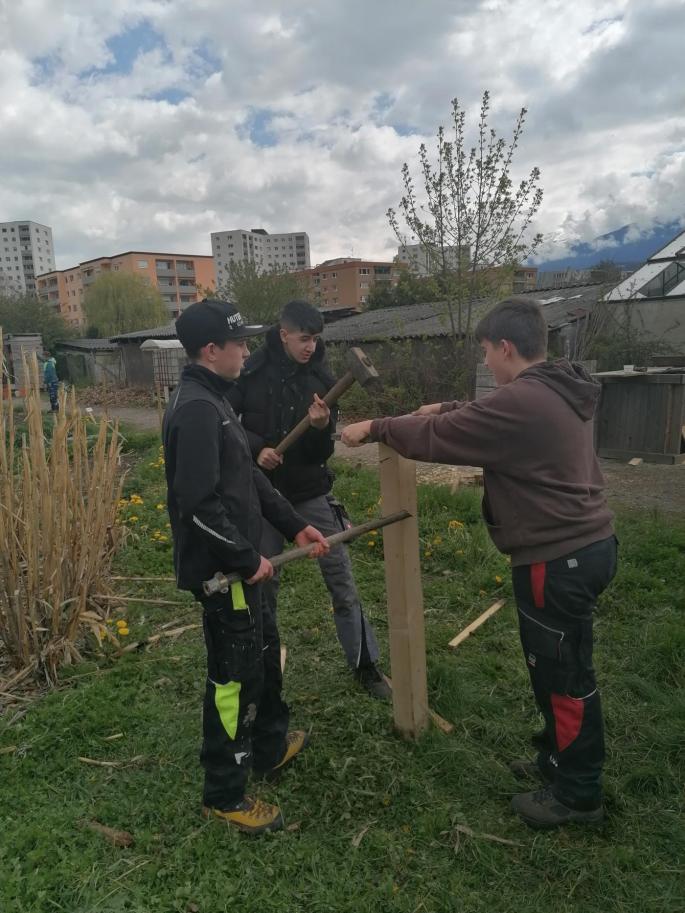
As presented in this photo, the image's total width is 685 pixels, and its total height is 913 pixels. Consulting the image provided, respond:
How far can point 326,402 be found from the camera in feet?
9.48

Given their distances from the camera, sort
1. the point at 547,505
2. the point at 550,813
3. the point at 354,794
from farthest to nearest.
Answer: the point at 354,794, the point at 550,813, the point at 547,505

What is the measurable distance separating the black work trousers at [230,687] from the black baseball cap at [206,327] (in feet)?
2.98

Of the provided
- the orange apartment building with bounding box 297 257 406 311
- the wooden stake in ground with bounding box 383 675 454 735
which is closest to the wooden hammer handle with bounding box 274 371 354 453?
the wooden stake in ground with bounding box 383 675 454 735

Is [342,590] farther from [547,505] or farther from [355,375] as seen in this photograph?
[547,505]

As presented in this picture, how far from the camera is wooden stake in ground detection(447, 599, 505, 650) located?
3.78 metres

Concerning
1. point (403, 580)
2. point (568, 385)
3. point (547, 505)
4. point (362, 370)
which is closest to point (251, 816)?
point (403, 580)

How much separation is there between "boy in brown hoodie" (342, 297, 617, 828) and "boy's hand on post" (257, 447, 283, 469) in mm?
839

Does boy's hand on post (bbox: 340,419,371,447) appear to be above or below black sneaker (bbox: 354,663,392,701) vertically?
above

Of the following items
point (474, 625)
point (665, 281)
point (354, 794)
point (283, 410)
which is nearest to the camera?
point (354, 794)

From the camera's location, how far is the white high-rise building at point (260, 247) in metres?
105

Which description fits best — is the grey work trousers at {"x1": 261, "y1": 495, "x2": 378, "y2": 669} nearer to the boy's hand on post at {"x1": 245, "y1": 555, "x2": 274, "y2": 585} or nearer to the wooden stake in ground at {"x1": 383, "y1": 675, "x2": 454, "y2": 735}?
the wooden stake in ground at {"x1": 383, "y1": 675, "x2": 454, "y2": 735}

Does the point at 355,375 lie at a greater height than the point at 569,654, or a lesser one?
greater

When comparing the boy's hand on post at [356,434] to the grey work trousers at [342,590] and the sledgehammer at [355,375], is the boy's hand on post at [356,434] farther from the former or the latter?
the grey work trousers at [342,590]

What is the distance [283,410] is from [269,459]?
0.30m
